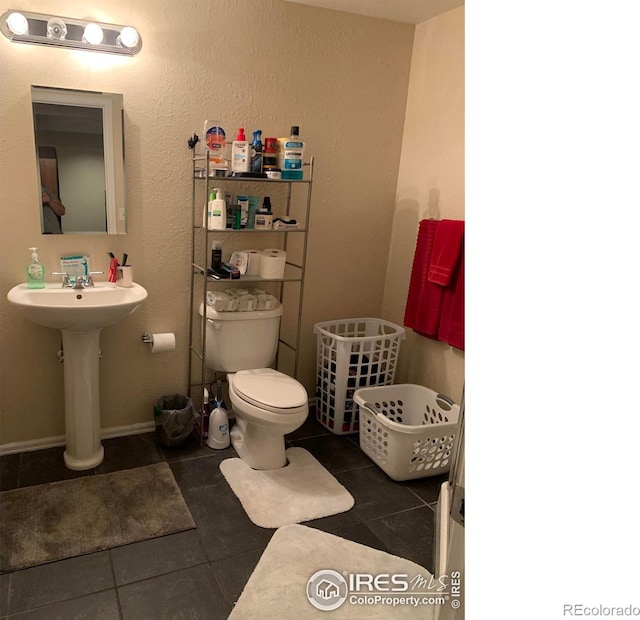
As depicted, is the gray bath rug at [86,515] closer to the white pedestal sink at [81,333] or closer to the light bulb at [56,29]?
the white pedestal sink at [81,333]

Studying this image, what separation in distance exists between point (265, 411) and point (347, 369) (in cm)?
68

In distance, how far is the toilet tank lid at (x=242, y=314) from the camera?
2.59m

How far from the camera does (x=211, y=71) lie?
2.50 metres

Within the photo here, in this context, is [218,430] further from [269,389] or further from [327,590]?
[327,590]

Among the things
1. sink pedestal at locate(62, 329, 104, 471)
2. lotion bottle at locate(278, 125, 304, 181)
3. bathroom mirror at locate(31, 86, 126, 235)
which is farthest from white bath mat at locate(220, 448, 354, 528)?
lotion bottle at locate(278, 125, 304, 181)

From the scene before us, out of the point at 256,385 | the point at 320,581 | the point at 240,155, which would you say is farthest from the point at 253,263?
the point at 320,581

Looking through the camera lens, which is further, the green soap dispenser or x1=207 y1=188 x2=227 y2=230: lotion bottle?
x1=207 y1=188 x2=227 y2=230: lotion bottle

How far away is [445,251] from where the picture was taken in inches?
103

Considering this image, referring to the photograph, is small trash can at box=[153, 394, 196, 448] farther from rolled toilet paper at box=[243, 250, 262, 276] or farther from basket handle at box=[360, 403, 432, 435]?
basket handle at box=[360, 403, 432, 435]

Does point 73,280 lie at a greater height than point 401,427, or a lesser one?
greater

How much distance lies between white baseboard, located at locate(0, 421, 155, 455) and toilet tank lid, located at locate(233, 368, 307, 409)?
68 centimetres

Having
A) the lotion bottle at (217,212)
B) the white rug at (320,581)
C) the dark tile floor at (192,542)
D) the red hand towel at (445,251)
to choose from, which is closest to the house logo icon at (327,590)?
the white rug at (320,581)

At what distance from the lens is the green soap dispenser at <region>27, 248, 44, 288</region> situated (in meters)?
2.30
